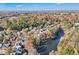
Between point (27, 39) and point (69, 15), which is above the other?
point (69, 15)

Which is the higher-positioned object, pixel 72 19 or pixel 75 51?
pixel 72 19

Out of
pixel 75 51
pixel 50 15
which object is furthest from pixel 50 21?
pixel 75 51

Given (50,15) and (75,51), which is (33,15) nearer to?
(50,15)

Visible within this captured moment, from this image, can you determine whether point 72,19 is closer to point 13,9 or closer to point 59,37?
point 59,37

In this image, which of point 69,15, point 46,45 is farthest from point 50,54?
point 69,15
